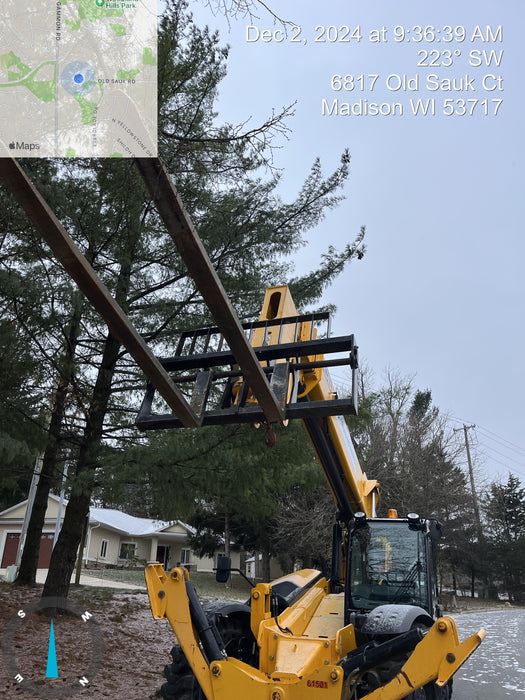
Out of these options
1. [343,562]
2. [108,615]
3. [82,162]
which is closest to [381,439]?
[108,615]

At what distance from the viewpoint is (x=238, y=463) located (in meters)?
8.23

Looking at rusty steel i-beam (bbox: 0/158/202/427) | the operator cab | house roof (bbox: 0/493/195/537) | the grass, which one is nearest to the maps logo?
rusty steel i-beam (bbox: 0/158/202/427)

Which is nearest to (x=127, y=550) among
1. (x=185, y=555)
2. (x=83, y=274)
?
(x=185, y=555)

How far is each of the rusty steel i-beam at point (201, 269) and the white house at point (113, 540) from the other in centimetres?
2990

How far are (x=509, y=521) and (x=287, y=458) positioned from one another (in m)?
36.3

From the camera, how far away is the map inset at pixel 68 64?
4.35 metres

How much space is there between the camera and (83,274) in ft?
9.88

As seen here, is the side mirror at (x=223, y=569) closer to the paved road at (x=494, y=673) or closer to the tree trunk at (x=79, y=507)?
the paved road at (x=494, y=673)

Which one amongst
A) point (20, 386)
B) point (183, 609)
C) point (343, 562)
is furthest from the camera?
point (20, 386)

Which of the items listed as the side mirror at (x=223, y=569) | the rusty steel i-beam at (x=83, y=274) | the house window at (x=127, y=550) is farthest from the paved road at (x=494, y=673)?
the house window at (x=127, y=550)

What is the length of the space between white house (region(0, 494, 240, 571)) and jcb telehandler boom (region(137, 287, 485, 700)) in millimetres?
27599

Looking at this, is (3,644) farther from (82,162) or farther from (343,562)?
(82,162)

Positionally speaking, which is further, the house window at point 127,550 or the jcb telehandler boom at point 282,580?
the house window at point 127,550

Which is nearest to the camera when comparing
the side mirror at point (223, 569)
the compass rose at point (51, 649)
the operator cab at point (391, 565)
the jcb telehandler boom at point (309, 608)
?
the jcb telehandler boom at point (309, 608)
